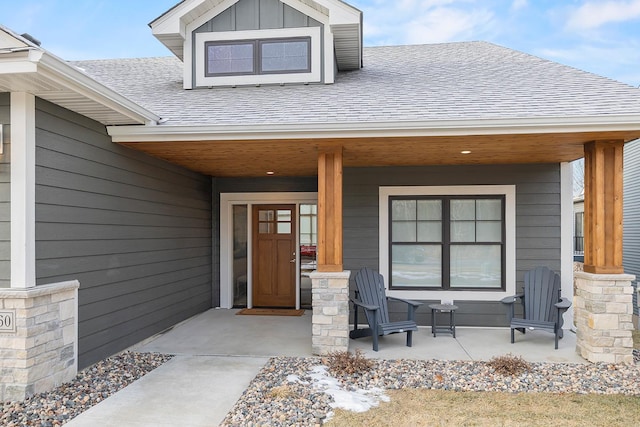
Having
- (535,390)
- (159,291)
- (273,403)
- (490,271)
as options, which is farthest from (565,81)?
(159,291)

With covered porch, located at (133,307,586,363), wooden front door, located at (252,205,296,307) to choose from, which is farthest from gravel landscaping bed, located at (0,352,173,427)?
wooden front door, located at (252,205,296,307)

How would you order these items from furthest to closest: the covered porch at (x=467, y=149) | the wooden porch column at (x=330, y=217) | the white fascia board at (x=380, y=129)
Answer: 1. the wooden porch column at (x=330, y=217)
2. the covered porch at (x=467, y=149)
3. the white fascia board at (x=380, y=129)

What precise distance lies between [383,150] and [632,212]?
31.4 feet

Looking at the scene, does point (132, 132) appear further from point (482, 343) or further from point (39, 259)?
point (482, 343)

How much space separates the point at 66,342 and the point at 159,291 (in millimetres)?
1746

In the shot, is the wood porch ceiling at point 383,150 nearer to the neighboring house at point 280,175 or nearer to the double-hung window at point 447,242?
the neighboring house at point 280,175

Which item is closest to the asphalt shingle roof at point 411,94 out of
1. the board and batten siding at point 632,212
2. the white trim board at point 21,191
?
the white trim board at point 21,191

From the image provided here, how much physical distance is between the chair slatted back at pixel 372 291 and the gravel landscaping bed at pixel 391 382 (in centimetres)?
Result: 87

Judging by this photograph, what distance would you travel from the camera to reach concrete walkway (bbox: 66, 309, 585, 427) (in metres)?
3.31

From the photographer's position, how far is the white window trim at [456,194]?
5.98 metres

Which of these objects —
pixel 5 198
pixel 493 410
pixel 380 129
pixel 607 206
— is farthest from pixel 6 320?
pixel 607 206

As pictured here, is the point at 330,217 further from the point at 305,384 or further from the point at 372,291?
the point at 305,384

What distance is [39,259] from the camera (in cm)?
353

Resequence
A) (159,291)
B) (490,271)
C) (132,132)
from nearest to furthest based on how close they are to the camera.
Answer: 1. (132,132)
2. (159,291)
3. (490,271)
